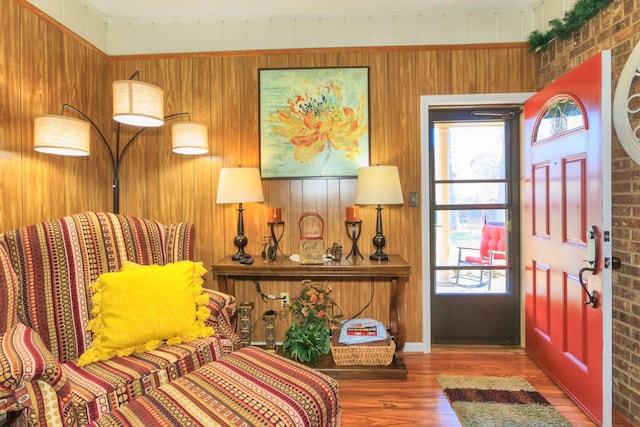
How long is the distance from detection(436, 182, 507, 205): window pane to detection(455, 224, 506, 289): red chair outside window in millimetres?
207

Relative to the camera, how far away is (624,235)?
1789 millimetres

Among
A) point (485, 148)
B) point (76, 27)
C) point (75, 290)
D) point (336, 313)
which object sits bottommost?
point (336, 313)

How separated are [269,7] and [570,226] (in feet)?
7.77

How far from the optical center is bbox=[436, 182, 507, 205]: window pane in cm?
266

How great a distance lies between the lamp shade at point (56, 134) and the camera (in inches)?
69.3

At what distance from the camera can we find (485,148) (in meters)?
2.65

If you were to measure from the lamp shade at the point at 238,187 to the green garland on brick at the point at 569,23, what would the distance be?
7.06 ft

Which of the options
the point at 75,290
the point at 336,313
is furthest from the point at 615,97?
the point at 75,290

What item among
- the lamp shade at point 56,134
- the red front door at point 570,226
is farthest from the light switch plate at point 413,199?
the lamp shade at point 56,134

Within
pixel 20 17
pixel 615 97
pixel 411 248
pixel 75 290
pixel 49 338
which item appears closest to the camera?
pixel 49 338

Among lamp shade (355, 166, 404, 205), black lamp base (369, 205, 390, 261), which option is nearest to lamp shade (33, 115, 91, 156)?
lamp shade (355, 166, 404, 205)

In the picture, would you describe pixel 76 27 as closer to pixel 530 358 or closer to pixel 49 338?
pixel 49 338

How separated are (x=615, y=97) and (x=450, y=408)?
6.01 ft

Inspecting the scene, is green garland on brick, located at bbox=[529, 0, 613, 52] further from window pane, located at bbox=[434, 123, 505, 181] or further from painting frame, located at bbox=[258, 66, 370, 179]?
painting frame, located at bbox=[258, 66, 370, 179]
